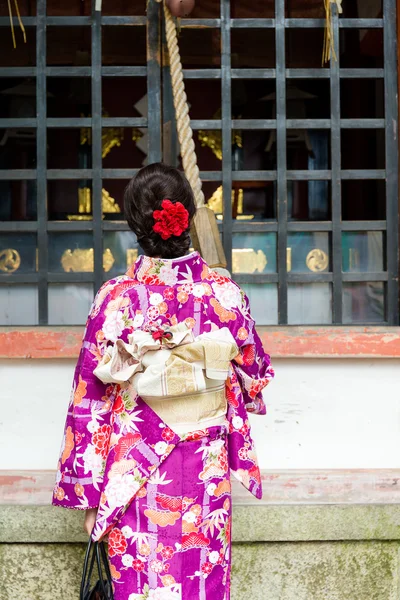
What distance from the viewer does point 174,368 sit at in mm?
2066

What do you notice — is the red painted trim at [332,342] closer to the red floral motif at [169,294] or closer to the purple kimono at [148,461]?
the purple kimono at [148,461]

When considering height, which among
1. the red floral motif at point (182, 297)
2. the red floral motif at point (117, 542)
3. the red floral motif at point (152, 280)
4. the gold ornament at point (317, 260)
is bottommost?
the red floral motif at point (117, 542)

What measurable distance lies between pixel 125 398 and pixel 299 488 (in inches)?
46.4

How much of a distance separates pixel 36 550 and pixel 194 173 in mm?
1751

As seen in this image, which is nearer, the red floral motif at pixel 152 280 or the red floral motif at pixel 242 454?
the red floral motif at pixel 152 280

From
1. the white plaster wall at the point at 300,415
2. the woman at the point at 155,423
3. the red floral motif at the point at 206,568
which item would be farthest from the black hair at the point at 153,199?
the white plaster wall at the point at 300,415

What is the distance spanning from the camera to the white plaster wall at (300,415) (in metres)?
3.07

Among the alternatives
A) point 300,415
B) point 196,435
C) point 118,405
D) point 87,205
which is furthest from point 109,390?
A: point 87,205

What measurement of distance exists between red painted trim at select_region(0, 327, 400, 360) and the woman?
2.54 feet

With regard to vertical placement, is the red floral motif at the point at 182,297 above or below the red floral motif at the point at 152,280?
below

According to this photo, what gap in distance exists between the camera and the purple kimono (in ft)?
7.09

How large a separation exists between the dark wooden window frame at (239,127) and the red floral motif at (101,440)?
44.8 inches

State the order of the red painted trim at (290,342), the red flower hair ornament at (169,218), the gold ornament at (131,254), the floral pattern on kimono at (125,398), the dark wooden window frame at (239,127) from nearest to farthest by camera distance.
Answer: the red flower hair ornament at (169,218)
the floral pattern on kimono at (125,398)
the red painted trim at (290,342)
the dark wooden window frame at (239,127)
the gold ornament at (131,254)

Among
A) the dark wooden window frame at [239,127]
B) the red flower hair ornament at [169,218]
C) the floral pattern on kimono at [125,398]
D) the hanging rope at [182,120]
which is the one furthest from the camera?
the dark wooden window frame at [239,127]
